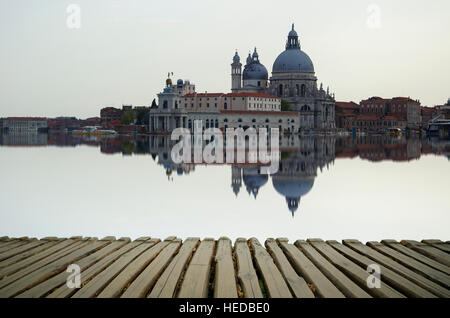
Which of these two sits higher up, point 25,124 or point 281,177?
point 25,124

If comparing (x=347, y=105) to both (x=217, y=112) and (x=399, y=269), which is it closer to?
(x=217, y=112)

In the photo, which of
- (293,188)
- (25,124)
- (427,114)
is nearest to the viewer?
(293,188)

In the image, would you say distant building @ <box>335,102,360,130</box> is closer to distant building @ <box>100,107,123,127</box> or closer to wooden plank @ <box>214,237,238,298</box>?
distant building @ <box>100,107,123,127</box>

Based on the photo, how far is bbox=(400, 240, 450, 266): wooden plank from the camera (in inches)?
229

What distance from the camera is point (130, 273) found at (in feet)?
16.7

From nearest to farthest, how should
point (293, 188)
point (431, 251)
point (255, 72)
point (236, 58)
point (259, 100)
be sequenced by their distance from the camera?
point (431, 251), point (293, 188), point (259, 100), point (255, 72), point (236, 58)

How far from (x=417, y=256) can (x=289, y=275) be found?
5.48 ft

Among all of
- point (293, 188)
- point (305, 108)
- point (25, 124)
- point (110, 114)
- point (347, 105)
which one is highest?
point (347, 105)

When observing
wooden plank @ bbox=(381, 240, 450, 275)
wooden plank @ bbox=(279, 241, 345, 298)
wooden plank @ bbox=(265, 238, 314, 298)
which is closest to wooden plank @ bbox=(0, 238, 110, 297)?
wooden plank @ bbox=(265, 238, 314, 298)

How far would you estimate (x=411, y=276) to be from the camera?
200 inches

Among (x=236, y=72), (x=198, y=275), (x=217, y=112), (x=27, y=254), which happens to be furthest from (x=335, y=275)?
(x=236, y=72)

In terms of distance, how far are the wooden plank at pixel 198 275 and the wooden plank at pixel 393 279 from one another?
1449 millimetres
